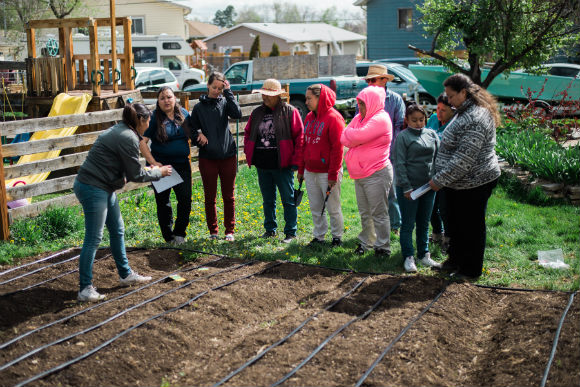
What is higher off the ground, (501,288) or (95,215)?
(95,215)

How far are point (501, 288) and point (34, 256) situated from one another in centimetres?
452

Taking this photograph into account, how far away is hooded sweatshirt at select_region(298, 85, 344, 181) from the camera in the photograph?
6.41 m

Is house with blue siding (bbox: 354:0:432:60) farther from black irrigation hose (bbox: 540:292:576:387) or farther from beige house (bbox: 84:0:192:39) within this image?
black irrigation hose (bbox: 540:292:576:387)

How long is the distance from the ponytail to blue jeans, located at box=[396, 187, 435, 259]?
8.20 feet

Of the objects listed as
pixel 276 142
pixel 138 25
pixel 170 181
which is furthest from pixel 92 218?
pixel 138 25

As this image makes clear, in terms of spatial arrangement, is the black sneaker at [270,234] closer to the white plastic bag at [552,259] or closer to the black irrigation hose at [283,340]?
the black irrigation hose at [283,340]

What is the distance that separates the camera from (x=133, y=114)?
16.4ft

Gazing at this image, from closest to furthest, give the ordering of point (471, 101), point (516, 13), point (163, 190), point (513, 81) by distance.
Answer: point (471, 101) < point (163, 190) < point (516, 13) < point (513, 81)

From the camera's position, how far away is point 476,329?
473 centimetres

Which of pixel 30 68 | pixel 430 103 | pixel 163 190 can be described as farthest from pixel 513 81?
pixel 163 190

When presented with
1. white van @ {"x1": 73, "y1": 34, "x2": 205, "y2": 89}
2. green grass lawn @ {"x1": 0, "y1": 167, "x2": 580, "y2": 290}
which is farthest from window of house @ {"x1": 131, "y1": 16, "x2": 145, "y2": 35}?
green grass lawn @ {"x1": 0, "y1": 167, "x2": 580, "y2": 290}

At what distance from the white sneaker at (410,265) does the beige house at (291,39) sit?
122 feet

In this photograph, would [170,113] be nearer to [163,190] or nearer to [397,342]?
[163,190]

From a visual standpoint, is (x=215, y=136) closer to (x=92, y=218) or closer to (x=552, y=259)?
(x=92, y=218)
